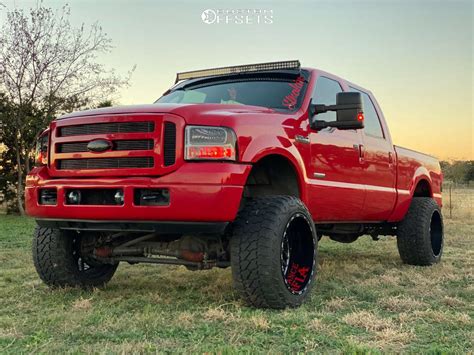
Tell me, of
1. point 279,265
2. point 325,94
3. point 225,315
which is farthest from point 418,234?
point 225,315

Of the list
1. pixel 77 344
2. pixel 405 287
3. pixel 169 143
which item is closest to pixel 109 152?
pixel 169 143

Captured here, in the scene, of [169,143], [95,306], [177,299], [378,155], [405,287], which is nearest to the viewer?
[169,143]

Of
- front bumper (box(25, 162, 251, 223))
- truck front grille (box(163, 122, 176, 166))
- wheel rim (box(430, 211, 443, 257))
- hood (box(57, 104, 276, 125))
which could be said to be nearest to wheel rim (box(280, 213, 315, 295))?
front bumper (box(25, 162, 251, 223))

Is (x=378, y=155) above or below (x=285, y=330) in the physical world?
above

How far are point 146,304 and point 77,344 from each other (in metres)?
1.13

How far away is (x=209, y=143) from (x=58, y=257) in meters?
1.93

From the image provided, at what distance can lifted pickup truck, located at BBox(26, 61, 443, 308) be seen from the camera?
3.80 meters

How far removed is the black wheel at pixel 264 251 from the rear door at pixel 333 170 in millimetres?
722

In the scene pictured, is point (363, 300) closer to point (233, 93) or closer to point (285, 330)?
point (285, 330)

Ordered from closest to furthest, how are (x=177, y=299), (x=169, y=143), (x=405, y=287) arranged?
(x=169, y=143), (x=177, y=299), (x=405, y=287)

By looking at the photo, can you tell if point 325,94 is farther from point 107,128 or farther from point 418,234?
point 418,234

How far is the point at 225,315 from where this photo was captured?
12.2ft

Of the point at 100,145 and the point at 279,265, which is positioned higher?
the point at 100,145

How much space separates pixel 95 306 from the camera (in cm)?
416
